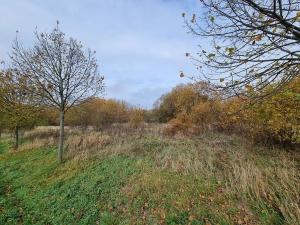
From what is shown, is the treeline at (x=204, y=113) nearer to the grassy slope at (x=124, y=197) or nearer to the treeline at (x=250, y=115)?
the treeline at (x=250, y=115)

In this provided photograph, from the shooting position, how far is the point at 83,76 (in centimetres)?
1368

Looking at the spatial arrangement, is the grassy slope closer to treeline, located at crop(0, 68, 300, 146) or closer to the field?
the field

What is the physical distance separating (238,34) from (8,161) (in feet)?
57.2

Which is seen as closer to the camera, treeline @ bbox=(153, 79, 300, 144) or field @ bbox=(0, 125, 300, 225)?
treeline @ bbox=(153, 79, 300, 144)

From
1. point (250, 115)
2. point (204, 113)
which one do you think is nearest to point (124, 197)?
point (250, 115)

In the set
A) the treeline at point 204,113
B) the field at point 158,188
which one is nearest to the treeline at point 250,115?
the treeline at point 204,113

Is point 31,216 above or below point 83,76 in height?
below

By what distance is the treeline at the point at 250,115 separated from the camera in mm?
5752

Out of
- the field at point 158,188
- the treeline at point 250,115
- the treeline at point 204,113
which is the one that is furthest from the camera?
the treeline at point 204,113

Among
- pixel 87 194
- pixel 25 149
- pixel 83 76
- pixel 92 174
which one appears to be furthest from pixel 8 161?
pixel 87 194

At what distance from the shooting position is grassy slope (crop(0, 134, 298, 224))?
6.38 meters

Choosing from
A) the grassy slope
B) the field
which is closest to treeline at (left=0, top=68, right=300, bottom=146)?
the field

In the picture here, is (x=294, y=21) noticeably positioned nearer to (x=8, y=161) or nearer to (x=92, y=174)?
(x=92, y=174)

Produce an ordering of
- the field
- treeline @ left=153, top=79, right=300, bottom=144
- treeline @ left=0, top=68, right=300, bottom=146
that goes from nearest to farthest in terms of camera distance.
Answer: treeline @ left=153, top=79, right=300, bottom=144 < the field < treeline @ left=0, top=68, right=300, bottom=146
